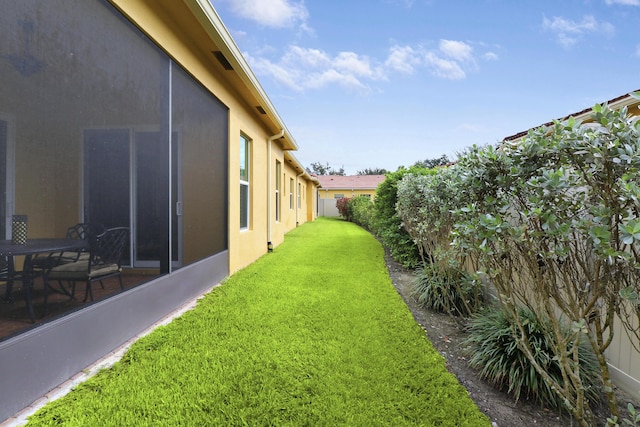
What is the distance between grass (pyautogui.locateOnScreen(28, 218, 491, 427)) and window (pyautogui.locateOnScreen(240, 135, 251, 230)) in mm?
2786

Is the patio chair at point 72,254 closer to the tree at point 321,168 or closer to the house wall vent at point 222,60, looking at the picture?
the house wall vent at point 222,60

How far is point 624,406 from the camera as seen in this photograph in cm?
219

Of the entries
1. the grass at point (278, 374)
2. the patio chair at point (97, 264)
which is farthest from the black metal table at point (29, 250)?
the grass at point (278, 374)

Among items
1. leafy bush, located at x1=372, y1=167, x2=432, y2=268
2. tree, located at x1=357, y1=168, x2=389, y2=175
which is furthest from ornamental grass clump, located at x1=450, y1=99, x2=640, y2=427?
tree, located at x1=357, y1=168, x2=389, y2=175

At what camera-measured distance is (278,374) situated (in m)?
2.41

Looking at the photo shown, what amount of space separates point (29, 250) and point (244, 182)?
4583 millimetres

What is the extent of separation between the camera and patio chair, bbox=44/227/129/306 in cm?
255

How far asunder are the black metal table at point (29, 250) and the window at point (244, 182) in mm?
4000

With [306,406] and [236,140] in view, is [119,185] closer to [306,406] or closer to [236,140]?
[306,406]

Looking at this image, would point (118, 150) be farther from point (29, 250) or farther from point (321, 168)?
point (321, 168)

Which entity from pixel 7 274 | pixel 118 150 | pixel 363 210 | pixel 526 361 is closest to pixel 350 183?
pixel 363 210

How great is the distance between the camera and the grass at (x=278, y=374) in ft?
Answer: 6.35

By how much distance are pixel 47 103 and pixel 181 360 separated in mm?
2351

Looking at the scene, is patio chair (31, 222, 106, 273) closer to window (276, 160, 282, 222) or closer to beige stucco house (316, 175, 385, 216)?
window (276, 160, 282, 222)
